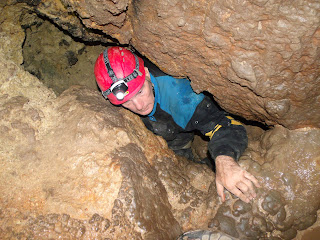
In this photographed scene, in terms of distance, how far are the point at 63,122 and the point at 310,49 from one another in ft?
6.43

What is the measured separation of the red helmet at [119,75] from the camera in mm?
2166

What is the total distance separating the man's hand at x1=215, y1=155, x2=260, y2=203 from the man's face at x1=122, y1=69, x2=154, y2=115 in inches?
37.0

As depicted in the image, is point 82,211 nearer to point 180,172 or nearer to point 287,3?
point 180,172

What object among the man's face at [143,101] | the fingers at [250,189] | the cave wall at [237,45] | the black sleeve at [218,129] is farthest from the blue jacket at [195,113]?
the fingers at [250,189]

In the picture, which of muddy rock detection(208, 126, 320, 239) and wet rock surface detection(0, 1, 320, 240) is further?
muddy rock detection(208, 126, 320, 239)

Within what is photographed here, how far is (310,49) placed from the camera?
1423 mm

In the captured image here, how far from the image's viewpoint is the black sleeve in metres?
2.18

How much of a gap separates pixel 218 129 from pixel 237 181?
60 cm

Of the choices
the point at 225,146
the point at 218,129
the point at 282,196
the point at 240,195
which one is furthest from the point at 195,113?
the point at 282,196

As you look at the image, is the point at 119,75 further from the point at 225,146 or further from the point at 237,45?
the point at 225,146

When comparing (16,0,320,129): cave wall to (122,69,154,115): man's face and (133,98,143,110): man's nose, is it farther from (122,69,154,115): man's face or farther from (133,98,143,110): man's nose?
(133,98,143,110): man's nose

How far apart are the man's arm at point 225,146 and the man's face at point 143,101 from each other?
0.49 metres

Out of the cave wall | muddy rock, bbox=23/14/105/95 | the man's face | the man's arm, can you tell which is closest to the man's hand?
the man's arm

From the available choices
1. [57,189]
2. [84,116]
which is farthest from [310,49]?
[57,189]
